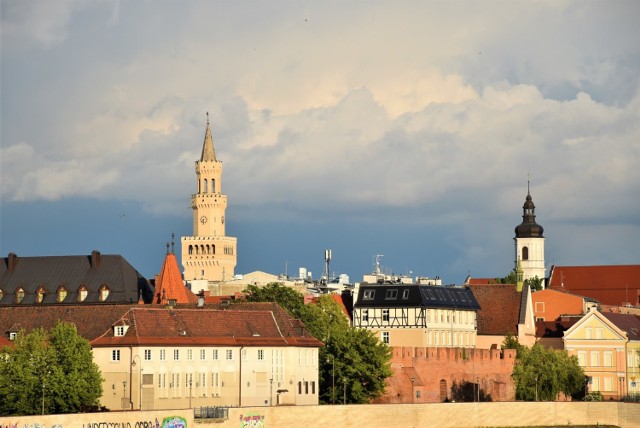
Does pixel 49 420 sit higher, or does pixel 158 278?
pixel 158 278

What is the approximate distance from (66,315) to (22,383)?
1554cm

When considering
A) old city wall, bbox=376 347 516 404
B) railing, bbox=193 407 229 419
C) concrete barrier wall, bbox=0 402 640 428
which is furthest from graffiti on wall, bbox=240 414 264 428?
old city wall, bbox=376 347 516 404

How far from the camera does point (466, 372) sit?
14150cm

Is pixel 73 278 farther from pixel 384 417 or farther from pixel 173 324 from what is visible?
pixel 384 417

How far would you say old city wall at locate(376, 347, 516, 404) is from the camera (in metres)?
133

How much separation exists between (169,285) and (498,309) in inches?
1330

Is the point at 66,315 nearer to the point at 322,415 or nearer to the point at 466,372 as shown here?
the point at 322,415

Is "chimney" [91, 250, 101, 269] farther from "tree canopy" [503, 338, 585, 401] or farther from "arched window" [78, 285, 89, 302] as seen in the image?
"tree canopy" [503, 338, 585, 401]

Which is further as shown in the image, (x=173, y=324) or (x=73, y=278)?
(x=73, y=278)

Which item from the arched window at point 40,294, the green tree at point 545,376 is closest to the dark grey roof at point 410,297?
the green tree at point 545,376

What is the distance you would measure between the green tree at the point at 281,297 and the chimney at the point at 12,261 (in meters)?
23.1

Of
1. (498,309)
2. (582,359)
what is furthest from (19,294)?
(582,359)

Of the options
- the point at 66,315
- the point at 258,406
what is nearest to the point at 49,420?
the point at 258,406

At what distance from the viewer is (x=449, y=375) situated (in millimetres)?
139000
